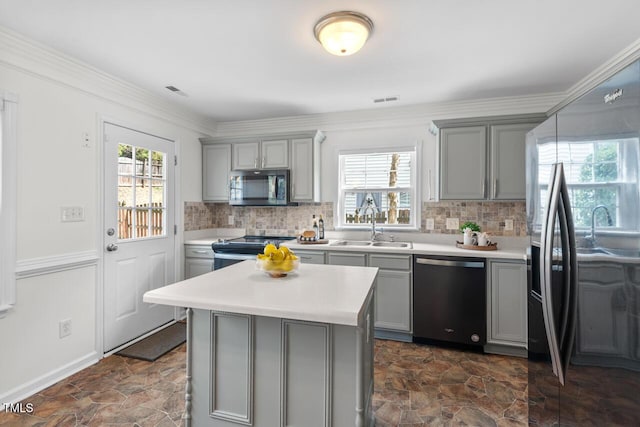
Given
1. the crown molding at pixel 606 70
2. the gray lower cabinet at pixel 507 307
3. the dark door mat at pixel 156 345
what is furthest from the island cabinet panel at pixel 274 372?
the crown molding at pixel 606 70

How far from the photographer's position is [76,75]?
2469mm

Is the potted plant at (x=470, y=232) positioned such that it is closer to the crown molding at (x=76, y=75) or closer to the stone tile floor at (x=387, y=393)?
the stone tile floor at (x=387, y=393)

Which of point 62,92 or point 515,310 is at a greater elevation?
point 62,92

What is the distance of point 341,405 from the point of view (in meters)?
1.46

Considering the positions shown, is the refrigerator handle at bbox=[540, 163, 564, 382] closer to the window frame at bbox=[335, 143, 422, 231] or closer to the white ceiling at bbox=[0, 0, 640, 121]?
the white ceiling at bbox=[0, 0, 640, 121]

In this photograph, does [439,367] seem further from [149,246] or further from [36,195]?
[36,195]

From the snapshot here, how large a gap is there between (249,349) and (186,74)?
239 centimetres

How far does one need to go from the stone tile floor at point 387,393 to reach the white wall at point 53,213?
0.24m

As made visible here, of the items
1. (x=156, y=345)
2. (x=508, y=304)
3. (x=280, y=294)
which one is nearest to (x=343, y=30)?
(x=280, y=294)

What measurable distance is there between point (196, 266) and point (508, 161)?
11.8 feet

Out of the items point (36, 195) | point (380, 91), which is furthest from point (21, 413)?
point (380, 91)

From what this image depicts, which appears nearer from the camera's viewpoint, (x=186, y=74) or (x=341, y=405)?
(x=341, y=405)

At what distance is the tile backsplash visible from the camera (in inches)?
131

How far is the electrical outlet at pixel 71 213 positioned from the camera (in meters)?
2.39
